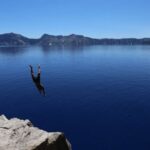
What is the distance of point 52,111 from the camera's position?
68.8m

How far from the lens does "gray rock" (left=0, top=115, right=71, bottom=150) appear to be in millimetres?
20422

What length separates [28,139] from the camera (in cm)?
2159

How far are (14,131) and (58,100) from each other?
5637 cm

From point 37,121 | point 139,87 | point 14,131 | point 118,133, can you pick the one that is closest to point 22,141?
point 14,131

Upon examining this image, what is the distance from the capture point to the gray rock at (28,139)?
2042cm

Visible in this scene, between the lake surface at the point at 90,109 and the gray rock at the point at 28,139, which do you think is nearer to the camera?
the gray rock at the point at 28,139

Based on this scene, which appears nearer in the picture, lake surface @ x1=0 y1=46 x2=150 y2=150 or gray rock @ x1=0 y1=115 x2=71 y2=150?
gray rock @ x1=0 y1=115 x2=71 y2=150

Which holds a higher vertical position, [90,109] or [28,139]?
[28,139]

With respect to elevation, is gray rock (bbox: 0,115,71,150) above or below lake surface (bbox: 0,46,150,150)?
above

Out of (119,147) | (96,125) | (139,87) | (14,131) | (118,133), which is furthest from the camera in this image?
(139,87)

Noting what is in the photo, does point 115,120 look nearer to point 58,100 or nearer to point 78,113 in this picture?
point 78,113

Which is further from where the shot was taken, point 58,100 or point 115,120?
point 58,100

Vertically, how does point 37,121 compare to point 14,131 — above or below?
below

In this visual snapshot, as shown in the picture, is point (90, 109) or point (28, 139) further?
point (90, 109)
